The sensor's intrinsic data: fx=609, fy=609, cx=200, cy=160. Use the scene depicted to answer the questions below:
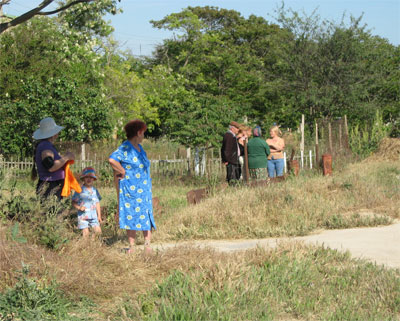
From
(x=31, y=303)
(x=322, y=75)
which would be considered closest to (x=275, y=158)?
(x=31, y=303)

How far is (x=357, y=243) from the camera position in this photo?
7.27 metres

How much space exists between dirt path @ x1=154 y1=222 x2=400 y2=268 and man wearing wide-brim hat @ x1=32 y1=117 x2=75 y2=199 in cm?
143

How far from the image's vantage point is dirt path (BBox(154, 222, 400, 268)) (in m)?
6.59

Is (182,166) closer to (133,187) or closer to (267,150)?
(267,150)

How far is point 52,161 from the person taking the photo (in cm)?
711

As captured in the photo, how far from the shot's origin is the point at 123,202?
7.24m

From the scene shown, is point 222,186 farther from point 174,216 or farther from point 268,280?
point 268,280

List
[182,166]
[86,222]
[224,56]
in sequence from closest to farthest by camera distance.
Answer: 1. [86,222]
2. [182,166]
3. [224,56]

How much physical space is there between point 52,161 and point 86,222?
121cm

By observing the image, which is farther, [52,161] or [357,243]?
[357,243]

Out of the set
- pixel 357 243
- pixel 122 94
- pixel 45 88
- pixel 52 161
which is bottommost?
pixel 357 243

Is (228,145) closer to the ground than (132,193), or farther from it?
farther from it

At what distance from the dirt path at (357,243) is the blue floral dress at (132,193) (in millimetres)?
412

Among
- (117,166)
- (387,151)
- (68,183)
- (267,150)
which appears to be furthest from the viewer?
(387,151)
